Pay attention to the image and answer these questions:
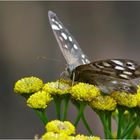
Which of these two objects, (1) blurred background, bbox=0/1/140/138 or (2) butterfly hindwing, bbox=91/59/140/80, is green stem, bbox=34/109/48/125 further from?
(1) blurred background, bbox=0/1/140/138

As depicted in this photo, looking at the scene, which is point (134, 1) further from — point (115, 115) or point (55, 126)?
point (55, 126)

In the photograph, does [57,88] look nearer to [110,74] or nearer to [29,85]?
[29,85]

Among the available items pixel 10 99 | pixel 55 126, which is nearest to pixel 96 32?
pixel 10 99

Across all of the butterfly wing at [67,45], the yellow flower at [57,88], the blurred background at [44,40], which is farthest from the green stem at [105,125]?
the blurred background at [44,40]

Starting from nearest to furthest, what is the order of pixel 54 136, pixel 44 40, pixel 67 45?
pixel 54 136 → pixel 67 45 → pixel 44 40

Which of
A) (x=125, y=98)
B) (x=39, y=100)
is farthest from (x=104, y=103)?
(x=39, y=100)

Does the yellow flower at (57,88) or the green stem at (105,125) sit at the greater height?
the yellow flower at (57,88)

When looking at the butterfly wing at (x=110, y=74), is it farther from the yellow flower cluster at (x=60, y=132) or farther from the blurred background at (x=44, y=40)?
→ the blurred background at (x=44, y=40)
